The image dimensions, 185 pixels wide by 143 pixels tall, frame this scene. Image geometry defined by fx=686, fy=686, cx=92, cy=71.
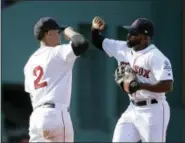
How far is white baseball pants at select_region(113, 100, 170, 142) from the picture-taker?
5102 mm

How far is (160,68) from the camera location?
5027 millimetres

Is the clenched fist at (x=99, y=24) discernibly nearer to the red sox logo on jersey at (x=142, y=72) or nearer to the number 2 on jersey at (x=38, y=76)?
the red sox logo on jersey at (x=142, y=72)

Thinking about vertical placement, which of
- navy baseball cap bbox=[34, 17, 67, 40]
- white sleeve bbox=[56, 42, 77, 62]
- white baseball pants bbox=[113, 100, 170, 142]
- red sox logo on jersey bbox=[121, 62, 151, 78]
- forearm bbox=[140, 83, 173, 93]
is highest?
navy baseball cap bbox=[34, 17, 67, 40]

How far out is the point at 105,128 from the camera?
9734 millimetres

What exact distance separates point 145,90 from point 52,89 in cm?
70

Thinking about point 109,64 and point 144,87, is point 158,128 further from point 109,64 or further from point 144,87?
point 109,64

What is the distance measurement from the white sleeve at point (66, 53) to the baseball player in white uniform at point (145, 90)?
433mm

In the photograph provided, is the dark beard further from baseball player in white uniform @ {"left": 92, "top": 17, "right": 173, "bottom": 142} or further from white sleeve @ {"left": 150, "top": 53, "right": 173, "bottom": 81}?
white sleeve @ {"left": 150, "top": 53, "right": 173, "bottom": 81}

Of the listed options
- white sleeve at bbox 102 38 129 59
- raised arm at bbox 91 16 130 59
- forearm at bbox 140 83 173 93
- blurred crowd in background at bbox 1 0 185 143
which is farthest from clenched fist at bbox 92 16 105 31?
blurred crowd in background at bbox 1 0 185 143

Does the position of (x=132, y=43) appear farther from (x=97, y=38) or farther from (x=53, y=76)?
(x=53, y=76)

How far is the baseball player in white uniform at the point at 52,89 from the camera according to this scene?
5086mm

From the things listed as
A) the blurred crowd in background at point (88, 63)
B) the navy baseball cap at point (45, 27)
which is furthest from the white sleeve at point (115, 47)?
the blurred crowd in background at point (88, 63)

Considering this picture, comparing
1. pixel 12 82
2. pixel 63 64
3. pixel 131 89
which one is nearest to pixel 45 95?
pixel 63 64

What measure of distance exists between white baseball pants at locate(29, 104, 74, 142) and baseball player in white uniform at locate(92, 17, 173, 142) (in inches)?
15.2
